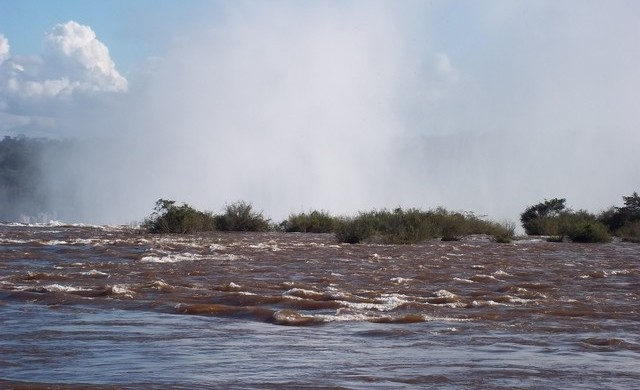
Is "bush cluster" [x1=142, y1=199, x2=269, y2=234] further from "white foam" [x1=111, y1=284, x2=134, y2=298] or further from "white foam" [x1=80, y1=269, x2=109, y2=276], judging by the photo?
"white foam" [x1=111, y1=284, x2=134, y2=298]

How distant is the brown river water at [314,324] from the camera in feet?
22.8

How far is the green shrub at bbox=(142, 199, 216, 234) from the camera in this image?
32.9 metres

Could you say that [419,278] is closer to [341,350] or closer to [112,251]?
[341,350]

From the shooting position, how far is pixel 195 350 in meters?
8.04

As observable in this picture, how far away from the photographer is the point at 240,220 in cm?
3750

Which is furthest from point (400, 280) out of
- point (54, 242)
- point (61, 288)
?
point (54, 242)

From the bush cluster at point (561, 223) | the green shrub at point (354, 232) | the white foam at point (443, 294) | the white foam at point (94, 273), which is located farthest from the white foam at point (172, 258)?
the bush cluster at point (561, 223)

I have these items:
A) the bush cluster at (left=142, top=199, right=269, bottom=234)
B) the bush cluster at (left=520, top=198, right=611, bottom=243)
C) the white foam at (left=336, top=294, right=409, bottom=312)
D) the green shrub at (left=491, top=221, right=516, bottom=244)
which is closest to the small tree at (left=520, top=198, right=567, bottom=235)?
the bush cluster at (left=520, top=198, right=611, bottom=243)

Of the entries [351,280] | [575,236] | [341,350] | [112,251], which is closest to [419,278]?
[351,280]

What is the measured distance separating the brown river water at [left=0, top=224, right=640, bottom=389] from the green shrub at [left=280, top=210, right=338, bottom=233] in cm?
2051

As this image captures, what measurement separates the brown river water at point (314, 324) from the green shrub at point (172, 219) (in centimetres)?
1417

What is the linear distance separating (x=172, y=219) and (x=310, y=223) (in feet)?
26.2

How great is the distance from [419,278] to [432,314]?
4.46 meters

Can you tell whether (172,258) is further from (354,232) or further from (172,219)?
(172,219)
